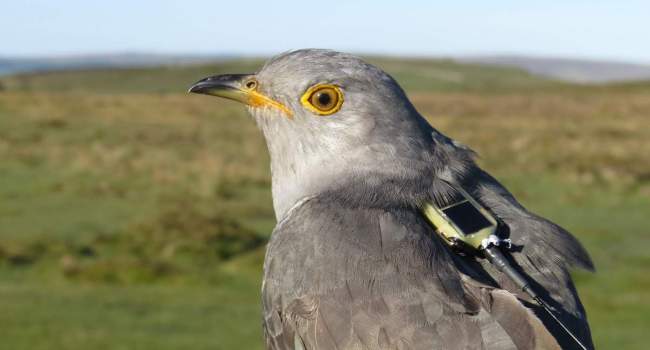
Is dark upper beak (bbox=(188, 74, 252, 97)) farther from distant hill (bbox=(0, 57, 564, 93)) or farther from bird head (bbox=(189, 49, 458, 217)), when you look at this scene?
distant hill (bbox=(0, 57, 564, 93))

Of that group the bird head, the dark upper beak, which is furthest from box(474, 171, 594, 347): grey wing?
the dark upper beak

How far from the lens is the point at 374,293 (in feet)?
12.1

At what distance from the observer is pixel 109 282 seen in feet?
51.9

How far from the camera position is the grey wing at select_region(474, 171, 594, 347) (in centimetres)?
394

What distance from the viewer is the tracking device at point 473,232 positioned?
370cm

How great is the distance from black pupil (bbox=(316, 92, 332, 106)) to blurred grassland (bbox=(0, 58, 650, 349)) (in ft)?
10.8

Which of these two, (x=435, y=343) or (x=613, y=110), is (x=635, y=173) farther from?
(x=613, y=110)

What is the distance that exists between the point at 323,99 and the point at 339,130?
0.18m

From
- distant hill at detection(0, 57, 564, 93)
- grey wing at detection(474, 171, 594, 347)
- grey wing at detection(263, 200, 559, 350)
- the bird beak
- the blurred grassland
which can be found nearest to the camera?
grey wing at detection(263, 200, 559, 350)

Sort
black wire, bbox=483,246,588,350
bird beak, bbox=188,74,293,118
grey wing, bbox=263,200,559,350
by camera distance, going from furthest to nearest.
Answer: bird beak, bbox=188,74,293,118 → black wire, bbox=483,246,588,350 → grey wing, bbox=263,200,559,350

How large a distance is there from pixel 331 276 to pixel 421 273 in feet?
1.19

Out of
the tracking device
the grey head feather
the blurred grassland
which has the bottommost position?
the blurred grassland

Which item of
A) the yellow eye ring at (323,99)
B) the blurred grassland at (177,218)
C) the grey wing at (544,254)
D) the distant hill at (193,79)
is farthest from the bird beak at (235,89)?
the distant hill at (193,79)

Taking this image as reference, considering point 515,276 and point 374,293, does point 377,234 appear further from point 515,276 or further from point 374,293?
point 515,276
